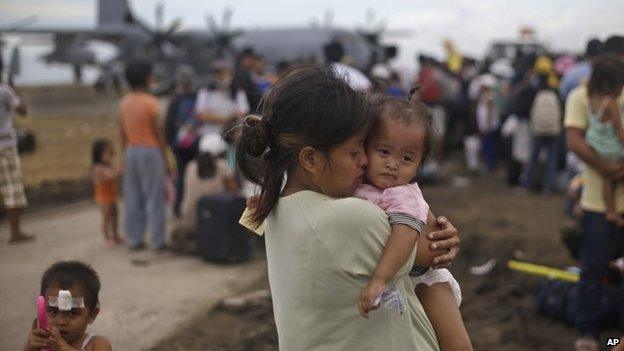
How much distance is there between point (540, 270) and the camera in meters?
6.04

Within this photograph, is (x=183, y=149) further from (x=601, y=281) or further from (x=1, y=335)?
(x=601, y=281)

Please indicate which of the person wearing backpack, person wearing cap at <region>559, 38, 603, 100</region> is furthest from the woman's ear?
the person wearing backpack

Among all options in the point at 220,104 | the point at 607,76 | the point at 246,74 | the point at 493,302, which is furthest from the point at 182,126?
the point at 607,76

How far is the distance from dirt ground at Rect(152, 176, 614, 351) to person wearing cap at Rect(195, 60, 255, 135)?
2.34m

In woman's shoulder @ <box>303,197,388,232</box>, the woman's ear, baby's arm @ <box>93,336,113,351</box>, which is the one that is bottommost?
baby's arm @ <box>93,336,113,351</box>

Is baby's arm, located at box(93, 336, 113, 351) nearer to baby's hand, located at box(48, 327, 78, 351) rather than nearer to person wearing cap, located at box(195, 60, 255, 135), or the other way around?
baby's hand, located at box(48, 327, 78, 351)

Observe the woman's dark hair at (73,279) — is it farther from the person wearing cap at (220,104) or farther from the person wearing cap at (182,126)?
the person wearing cap at (182,126)

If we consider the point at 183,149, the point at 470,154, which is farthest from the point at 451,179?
the point at 183,149

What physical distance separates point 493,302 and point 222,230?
2654 millimetres

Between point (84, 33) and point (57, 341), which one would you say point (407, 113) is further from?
point (84, 33)

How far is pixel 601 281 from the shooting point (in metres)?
4.26

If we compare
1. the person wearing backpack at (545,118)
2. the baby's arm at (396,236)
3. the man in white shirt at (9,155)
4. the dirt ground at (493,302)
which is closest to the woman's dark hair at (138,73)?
the man in white shirt at (9,155)

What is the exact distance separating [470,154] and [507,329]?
8289mm

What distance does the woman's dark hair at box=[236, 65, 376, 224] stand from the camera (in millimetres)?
1701
